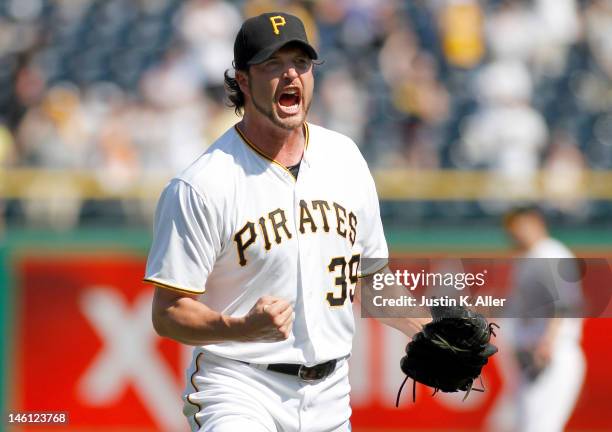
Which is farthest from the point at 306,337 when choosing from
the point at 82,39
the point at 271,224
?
the point at 82,39

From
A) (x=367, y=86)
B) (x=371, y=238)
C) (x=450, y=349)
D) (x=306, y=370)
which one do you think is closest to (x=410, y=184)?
(x=367, y=86)

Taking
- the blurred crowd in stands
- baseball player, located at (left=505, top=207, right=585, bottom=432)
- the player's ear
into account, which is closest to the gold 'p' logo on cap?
the player's ear

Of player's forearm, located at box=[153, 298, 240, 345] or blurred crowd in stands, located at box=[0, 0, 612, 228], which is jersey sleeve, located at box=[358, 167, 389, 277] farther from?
blurred crowd in stands, located at box=[0, 0, 612, 228]

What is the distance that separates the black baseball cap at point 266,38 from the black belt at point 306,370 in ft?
3.41

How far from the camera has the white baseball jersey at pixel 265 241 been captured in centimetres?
403

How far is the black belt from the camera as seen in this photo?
4191 mm

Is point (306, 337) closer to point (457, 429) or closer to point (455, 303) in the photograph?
point (455, 303)

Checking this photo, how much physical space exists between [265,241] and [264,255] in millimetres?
48

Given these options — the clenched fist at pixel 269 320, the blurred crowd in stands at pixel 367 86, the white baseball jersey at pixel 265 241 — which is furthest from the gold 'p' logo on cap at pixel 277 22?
the blurred crowd in stands at pixel 367 86

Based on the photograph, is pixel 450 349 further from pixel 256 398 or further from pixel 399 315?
pixel 256 398

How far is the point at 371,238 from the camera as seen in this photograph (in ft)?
14.7

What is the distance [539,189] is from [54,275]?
4.22 meters

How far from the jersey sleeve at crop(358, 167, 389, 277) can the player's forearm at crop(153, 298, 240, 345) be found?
69 centimetres

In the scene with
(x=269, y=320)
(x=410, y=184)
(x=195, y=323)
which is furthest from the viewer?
(x=410, y=184)
